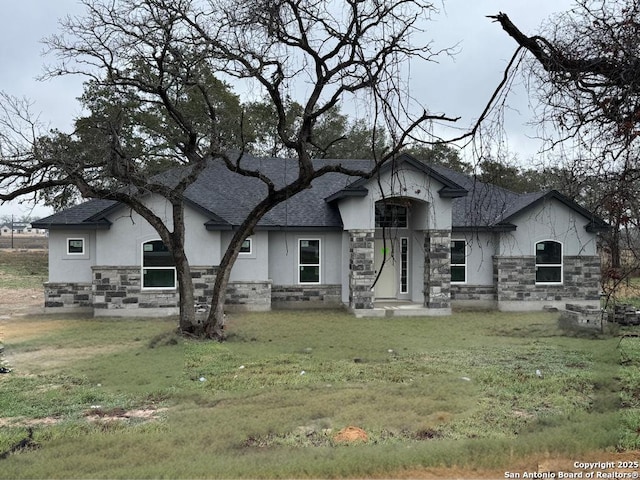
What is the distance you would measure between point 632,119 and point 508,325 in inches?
442

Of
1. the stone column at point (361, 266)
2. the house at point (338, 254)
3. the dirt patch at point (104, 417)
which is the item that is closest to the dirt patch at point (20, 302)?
the house at point (338, 254)

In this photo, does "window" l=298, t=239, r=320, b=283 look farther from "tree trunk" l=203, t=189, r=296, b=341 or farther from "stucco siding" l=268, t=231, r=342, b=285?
"tree trunk" l=203, t=189, r=296, b=341

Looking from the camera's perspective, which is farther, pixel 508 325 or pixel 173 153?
pixel 173 153

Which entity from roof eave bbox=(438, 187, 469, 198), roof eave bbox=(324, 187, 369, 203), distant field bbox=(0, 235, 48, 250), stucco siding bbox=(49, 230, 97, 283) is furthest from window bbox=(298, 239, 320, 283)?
distant field bbox=(0, 235, 48, 250)

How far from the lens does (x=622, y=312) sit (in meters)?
14.8

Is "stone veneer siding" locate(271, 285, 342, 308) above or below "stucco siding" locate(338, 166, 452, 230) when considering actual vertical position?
below

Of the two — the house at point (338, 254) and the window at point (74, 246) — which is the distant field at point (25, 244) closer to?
the window at point (74, 246)

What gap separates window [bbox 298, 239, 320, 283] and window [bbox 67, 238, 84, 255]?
7187mm

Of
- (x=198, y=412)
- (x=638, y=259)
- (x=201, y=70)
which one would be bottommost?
(x=198, y=412)

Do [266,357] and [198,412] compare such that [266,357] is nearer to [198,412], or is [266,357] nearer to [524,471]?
[198,412]

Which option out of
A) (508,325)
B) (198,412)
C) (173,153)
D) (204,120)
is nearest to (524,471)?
(198,412)

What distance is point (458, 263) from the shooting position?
1852cm

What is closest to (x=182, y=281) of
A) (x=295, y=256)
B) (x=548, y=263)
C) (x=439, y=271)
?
(x=295, y=256)

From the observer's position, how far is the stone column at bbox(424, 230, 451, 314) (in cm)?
1681
